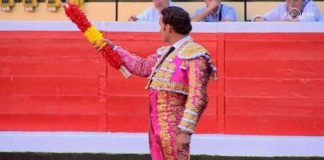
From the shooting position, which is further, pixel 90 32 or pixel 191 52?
pixel 90 32

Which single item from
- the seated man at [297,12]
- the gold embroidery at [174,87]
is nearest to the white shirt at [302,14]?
the seated man at [297,12]

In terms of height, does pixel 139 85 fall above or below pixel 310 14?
below

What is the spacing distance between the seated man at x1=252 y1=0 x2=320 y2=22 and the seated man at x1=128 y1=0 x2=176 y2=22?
2.75 ft

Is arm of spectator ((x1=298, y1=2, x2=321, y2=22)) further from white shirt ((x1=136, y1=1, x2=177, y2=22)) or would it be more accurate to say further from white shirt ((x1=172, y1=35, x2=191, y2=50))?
white shirt ((x1=172, y1=35, x2=191, y2=50))

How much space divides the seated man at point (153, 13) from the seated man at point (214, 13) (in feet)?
0.95

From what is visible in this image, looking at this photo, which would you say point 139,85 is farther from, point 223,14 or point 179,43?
point 179,43

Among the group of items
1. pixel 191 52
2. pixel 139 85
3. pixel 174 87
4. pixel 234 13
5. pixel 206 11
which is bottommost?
pixel 139 85

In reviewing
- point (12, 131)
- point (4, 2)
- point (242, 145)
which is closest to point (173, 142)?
point (242, 145)

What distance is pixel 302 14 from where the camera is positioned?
24.9 ft

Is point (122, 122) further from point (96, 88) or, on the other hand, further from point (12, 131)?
point (12, 131)

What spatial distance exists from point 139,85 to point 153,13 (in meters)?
0.70

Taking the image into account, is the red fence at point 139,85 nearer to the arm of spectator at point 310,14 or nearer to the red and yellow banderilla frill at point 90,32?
the arm of spectator at point 310,14

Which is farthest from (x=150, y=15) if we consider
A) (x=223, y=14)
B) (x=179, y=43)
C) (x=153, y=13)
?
(x=179, y=43)

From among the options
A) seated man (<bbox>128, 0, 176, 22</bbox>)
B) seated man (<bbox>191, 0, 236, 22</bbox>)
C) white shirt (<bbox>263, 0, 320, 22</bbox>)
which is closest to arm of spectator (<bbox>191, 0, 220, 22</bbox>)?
seated man (<bbox>191, 0, 236, 22</bbox>)
